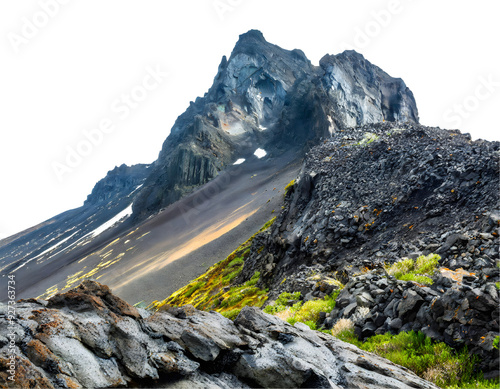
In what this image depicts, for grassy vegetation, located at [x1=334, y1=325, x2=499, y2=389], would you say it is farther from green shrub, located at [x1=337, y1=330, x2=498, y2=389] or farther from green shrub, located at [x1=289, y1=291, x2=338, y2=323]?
green shrub, located at [x1=289, y1=291, x2=338, y2=323]

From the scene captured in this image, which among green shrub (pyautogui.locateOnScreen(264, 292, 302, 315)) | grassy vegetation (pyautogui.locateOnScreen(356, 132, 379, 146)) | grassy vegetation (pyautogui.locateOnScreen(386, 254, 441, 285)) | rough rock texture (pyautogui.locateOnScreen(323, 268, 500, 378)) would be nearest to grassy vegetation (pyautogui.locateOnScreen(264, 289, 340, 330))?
green shrub (pyautogui.locateOnScreen(264, 292, 302, 315))

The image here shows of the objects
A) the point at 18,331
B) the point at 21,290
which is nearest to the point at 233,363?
the point at 18,331

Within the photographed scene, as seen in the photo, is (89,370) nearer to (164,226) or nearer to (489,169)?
(489,169)

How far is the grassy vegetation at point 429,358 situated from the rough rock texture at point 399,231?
0.28 meters

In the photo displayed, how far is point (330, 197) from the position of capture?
80.0ft

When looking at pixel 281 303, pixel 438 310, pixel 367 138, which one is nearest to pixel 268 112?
pixel 367 138

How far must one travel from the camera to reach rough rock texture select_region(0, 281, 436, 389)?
15.6ft

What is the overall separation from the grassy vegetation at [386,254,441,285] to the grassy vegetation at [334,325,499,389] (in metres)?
3.00

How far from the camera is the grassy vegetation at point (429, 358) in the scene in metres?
6.21

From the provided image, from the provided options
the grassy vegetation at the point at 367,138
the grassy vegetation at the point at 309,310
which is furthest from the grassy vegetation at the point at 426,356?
the grassy vegetation at the point at 367,138

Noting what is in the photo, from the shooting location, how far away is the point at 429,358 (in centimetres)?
694

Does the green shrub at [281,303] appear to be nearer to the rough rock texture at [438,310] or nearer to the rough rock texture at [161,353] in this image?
the rough rock texture at [438,310]

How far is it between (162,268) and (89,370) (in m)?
64.8

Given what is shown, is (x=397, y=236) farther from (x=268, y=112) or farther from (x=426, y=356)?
(x=268, y=112)
